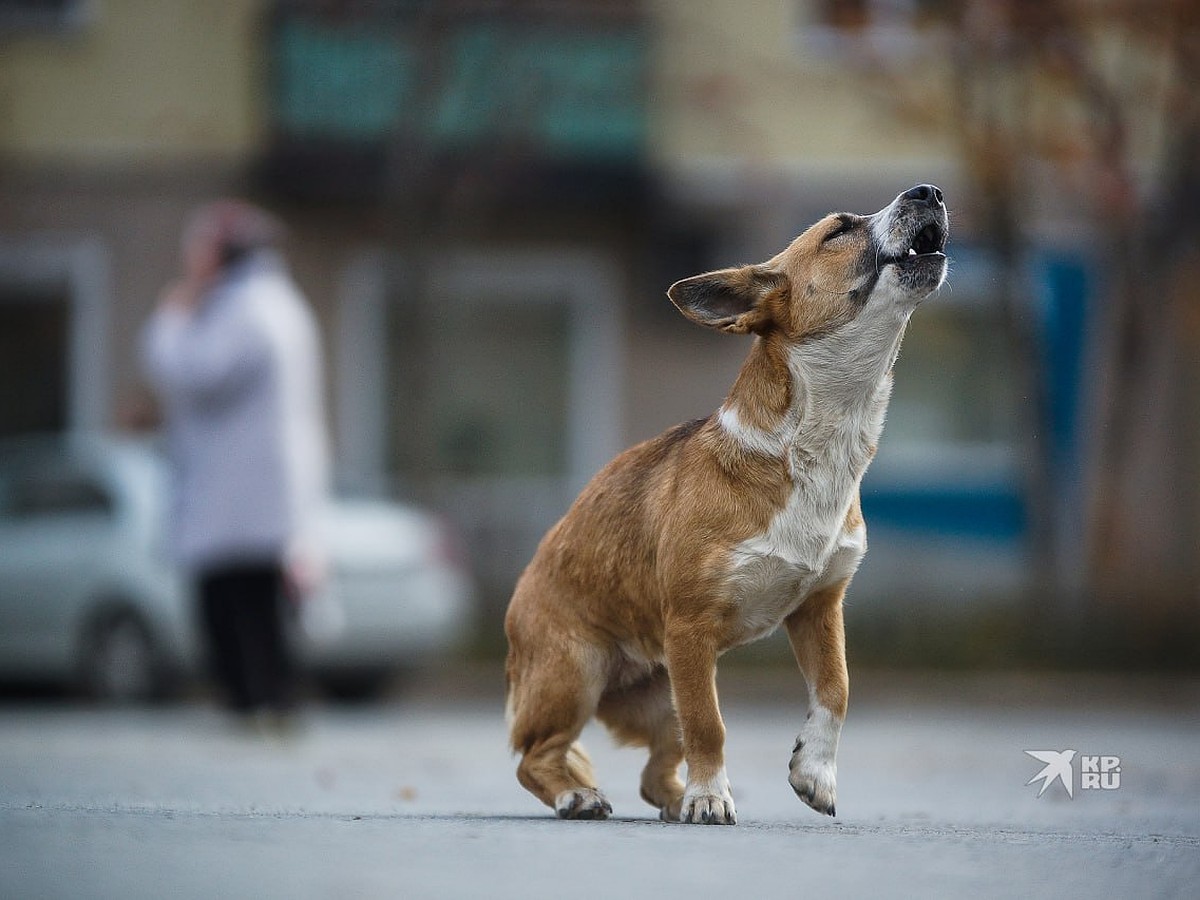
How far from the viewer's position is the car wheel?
12703mm

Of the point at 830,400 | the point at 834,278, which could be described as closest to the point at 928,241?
the point at 834,278

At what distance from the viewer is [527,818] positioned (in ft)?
17.9

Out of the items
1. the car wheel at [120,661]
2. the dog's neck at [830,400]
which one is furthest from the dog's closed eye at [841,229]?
the car wheel at [120,661]

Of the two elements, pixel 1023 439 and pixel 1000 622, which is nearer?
pixel 1000 622

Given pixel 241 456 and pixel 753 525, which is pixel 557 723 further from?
pixel 241 456

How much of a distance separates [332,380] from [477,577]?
3646 mm

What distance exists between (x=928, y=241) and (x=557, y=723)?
1.45m

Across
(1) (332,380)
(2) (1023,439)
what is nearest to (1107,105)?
(2) (1023,439)

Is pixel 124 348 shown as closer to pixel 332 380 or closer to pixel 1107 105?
pixel 332 380

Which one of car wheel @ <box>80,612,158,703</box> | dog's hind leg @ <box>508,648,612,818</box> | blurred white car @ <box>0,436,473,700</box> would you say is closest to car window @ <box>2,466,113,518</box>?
blurred white car @ <box>0,436,473,700</box>

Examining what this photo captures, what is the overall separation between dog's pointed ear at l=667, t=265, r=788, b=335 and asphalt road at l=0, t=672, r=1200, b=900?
118 cm

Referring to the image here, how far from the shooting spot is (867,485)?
18734 mm

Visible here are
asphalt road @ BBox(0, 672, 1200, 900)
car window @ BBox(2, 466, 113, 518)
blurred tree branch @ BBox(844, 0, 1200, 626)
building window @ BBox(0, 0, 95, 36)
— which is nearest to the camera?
asphalt road @ BBox(0, 672, 1200, 900)

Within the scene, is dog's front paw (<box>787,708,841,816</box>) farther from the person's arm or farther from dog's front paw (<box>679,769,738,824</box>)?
the person's arm
